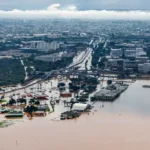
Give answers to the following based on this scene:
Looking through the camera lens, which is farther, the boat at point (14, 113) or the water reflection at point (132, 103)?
the water reflection at point (132, 103)

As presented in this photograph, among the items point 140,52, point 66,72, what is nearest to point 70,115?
point 66,72

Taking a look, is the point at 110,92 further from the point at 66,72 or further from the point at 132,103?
the point at 66,72

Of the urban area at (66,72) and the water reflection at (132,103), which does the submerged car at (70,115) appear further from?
the water reflection at (132,103)

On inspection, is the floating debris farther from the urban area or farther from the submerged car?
the submerged car

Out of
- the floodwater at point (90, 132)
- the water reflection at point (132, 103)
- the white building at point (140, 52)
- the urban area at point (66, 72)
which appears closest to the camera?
the floodwater at point (90, 132)

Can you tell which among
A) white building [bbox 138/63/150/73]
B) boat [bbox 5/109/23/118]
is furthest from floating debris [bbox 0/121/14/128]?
white building [bbox 138/63/150/73]

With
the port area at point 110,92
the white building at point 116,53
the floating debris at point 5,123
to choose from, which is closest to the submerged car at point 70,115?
the floating debris at point 5,123
